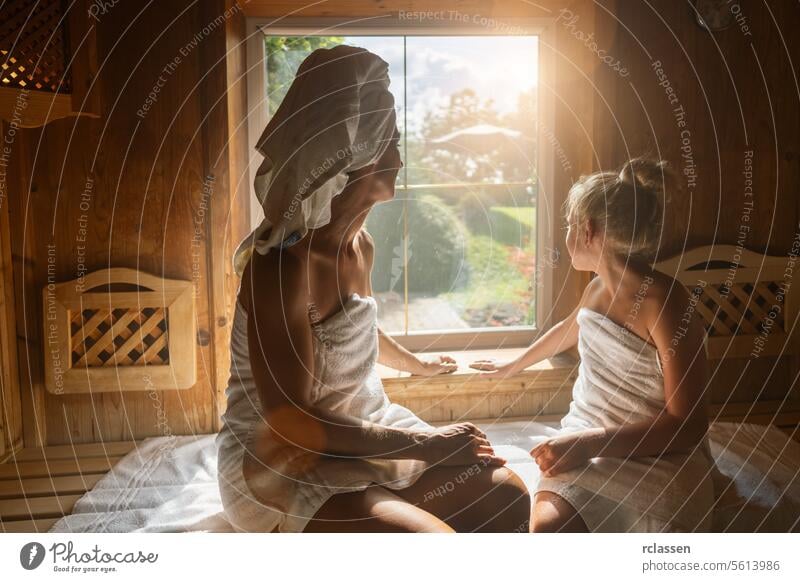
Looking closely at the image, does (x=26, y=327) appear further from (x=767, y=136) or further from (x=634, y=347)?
(x=767, y=136)

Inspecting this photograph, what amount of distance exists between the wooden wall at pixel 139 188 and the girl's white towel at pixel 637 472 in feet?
2.27

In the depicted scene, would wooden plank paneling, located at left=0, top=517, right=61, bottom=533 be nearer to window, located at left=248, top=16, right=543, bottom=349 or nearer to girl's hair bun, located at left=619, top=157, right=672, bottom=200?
window, located at left=248, top=16, right=543, bottom=349

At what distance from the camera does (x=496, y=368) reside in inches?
52.1

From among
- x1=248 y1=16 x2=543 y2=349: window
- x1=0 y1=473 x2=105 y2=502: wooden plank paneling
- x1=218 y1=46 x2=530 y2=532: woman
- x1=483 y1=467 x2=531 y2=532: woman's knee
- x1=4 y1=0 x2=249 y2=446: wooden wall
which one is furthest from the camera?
x1=248 y1=16 x2=543 y2=349: window

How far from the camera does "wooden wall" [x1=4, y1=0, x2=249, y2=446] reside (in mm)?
1277

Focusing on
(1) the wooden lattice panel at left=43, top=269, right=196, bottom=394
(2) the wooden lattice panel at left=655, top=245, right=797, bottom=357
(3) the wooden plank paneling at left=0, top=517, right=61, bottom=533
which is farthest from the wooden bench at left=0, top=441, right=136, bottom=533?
(2) the wooden lattice panel at left=655, top=245, right=797, bottom=357

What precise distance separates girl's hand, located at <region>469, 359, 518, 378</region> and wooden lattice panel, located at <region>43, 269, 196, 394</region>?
0.52 meters

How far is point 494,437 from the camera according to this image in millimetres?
1356

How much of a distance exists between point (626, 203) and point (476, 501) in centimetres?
47

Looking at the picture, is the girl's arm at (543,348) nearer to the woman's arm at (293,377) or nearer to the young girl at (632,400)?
the young girl at (632,400)

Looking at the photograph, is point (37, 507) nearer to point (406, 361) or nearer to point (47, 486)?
point (47, 486)

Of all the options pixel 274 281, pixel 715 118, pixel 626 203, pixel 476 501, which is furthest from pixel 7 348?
pixel 715 118
